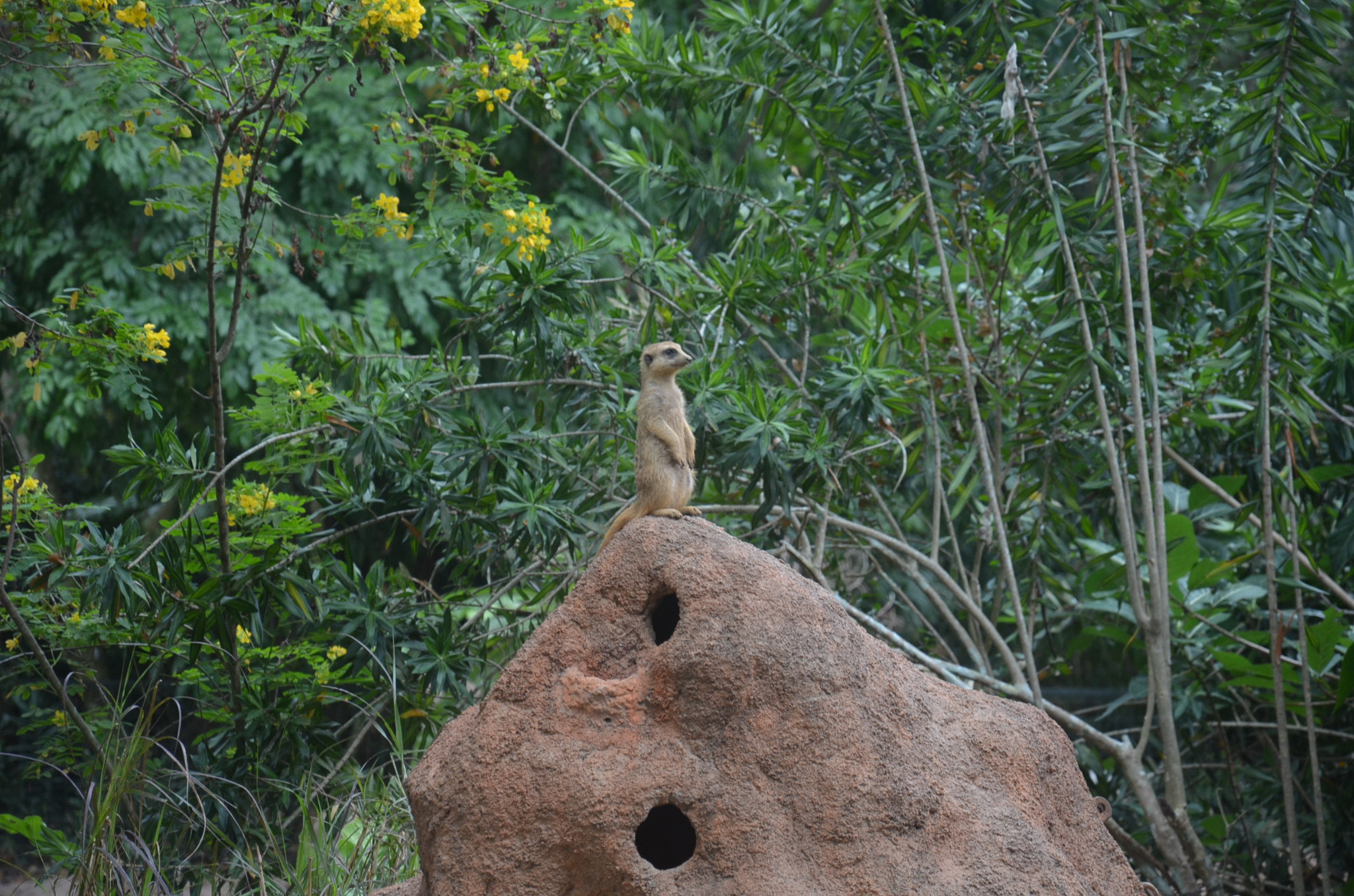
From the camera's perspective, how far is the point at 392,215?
16.5 ft

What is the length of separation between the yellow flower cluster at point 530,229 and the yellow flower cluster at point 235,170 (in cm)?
118

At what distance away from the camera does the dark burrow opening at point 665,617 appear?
3645 millimetres

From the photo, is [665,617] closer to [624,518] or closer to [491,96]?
[624,518]

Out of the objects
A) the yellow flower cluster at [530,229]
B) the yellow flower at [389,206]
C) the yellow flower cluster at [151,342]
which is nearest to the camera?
the yellow flower cluster at [151,342]

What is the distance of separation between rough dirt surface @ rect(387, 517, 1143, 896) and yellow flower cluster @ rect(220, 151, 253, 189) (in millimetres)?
2606

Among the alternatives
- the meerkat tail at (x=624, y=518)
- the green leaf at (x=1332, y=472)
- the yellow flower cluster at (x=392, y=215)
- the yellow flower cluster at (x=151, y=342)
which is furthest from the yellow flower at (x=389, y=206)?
the green leaf at (x=1332, y=472)

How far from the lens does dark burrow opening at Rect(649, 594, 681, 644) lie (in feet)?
12.0

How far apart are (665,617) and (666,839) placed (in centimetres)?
72

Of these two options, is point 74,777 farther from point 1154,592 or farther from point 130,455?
point 1154,592

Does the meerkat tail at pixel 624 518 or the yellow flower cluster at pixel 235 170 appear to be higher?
the yellow flower cluster at pixel 235 170

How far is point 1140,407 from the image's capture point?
5.21 m

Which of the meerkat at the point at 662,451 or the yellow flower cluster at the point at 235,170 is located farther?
the yellow flower cluster at the point at 235,170

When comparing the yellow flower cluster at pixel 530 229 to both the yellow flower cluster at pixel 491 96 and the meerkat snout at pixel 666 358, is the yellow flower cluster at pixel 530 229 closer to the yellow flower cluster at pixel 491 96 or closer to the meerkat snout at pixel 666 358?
the yellow flower cluster at pixel 491 96

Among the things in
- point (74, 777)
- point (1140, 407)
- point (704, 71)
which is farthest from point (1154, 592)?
point (74, 777)
